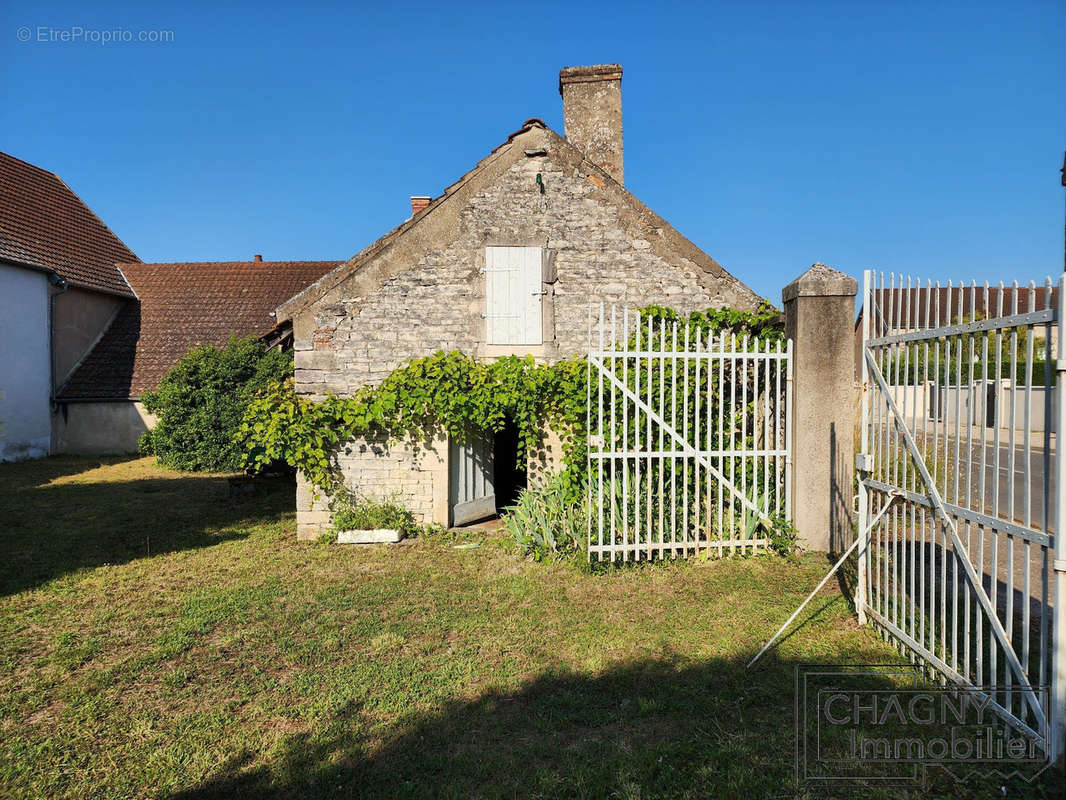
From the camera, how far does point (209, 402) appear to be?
571 inches

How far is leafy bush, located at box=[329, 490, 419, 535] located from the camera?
771 centimetres

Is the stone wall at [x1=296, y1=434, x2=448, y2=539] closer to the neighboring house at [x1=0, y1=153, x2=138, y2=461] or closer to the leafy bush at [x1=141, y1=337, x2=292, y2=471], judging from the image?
the leafy bush at [x1=141, y1=337, x2=292, y2=471]

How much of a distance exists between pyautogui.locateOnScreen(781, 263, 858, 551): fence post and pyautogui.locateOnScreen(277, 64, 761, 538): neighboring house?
4.83 ft

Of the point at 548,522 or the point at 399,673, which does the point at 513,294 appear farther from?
the point at 399,673

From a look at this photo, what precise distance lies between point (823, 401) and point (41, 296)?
19.4 metres

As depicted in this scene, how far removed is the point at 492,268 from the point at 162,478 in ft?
32.5

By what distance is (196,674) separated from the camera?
14.2 ft

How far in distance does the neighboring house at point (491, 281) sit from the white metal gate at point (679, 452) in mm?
1204

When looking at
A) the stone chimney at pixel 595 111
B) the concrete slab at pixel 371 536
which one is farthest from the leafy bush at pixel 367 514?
the stone chimney at pixel 595 111

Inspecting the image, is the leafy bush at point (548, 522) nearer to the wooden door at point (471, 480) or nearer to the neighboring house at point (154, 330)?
the wooden door at point (471, 480)

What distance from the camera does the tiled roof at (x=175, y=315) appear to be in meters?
17.3

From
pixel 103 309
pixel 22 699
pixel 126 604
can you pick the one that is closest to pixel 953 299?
pixel 22 699

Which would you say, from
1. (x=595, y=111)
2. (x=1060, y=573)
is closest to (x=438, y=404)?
(x=595, y=111)

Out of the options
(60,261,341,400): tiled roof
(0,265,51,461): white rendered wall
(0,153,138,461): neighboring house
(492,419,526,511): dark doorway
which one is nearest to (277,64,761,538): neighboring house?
(492,419,526,511): dark doorway
